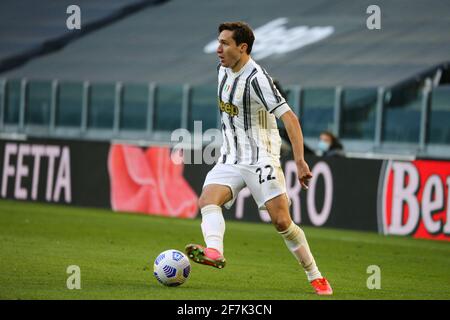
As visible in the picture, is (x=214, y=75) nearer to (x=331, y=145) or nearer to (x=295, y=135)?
(x=331, y=145)

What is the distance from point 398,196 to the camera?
16859 mm

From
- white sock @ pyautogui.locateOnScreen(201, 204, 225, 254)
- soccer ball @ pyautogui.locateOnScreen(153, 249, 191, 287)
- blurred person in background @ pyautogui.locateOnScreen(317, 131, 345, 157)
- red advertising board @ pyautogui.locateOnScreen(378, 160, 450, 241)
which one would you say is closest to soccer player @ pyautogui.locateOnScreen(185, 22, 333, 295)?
white sock @ pyautogui.locateOnScreen(201, 204, 225, 254)

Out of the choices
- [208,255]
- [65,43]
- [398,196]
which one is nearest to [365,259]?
[398,196]

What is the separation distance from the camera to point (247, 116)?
9656 mm

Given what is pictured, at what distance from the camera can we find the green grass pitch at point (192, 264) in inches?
373

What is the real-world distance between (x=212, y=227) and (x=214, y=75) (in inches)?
676

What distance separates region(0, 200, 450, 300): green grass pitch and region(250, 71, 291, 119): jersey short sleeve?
4.82 ft

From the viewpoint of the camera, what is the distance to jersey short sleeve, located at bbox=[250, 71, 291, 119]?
9438 millimetres

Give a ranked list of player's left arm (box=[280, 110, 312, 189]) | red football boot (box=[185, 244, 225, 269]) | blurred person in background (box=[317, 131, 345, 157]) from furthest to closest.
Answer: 1. blurred person in background (box=[317, 131, 345, 157])
2. player's left arm (box=[280, 110, 312, 189])
3. red football boot (box=[185, 244, 225, 269])

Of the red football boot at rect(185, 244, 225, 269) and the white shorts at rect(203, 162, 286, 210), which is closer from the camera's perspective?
the red football boot at rect(185, 244, 225, 269)

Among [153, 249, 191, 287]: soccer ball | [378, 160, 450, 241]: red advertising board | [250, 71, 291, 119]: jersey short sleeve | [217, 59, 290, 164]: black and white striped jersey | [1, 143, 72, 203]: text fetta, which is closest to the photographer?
[250, 71, 291, 119]: jersey short sleeve

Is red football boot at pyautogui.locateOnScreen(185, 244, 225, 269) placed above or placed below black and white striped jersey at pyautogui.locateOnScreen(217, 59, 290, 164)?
below

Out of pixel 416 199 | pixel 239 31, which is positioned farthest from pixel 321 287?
pixel 416 199

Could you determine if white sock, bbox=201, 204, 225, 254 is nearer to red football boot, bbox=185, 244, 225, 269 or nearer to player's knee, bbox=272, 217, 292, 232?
red football boot, bbox=185, 244, 225, 269
